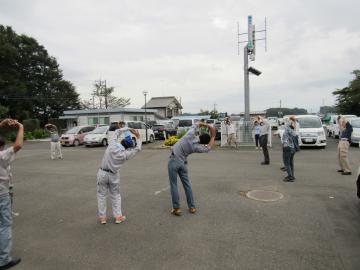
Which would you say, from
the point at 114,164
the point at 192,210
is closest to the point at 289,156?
the point at 192,210

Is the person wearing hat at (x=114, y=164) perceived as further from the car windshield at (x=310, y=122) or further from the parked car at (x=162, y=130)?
the parked car at (x=162, y=130)

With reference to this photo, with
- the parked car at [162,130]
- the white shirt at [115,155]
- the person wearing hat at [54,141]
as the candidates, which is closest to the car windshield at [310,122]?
the parked car at [162,130]

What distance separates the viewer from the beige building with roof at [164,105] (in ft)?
204

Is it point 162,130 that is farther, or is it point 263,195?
point 162,130

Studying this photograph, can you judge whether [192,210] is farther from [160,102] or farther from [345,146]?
[160,102]

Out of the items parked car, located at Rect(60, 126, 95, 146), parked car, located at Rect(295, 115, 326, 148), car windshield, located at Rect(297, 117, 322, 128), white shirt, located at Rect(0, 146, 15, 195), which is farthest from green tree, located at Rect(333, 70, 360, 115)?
white shirt, located at Rect(0, 146, 15, 195)

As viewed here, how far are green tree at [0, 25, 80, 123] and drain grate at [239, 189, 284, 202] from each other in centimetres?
3739

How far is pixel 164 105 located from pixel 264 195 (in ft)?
185

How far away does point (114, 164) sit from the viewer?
5.05 meters

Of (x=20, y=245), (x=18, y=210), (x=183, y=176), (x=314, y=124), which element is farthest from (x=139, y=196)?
(x=314, y=124)

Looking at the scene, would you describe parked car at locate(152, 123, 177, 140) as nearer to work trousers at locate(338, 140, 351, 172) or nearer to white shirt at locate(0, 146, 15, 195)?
work trousers at locate(338, 140, 351, 172)

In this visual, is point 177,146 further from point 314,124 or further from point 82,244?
point 314,124

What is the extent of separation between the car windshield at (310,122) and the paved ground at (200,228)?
28.8ft

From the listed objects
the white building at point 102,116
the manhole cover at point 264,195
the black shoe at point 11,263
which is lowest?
the black shoe at point 11,263
